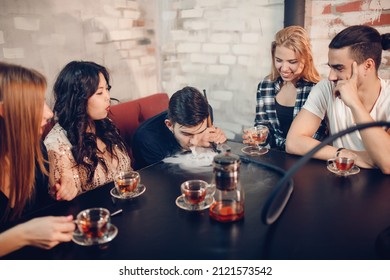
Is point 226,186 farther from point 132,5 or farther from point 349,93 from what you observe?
point 132,5

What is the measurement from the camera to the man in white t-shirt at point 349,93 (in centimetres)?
167

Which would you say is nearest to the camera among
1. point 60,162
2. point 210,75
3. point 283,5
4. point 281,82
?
point 60,162

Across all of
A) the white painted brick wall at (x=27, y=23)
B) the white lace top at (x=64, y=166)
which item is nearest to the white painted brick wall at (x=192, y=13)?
the white painted brick wall at (x=27, y=23)

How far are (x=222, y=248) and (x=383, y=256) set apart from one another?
0.41 m

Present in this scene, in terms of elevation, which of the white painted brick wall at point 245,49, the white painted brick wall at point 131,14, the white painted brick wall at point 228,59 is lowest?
the white painted brick wall at point 228,59

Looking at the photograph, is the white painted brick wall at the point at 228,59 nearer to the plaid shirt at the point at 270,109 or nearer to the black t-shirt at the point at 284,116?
the plaid shirt at the point at 270,109

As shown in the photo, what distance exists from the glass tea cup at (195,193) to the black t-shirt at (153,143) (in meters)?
0.56

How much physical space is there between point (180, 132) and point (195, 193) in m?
0.73

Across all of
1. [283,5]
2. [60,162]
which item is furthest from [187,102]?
[283,5]

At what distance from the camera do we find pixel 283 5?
269cm

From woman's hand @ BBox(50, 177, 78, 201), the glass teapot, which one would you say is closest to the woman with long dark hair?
woman's hand @ BBox(50, 177, 78, 201)

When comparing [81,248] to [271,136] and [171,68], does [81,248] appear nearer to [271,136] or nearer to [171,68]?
[271,136]

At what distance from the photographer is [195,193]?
1185 mm

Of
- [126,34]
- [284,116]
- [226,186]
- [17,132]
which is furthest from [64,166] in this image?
[126,34]
